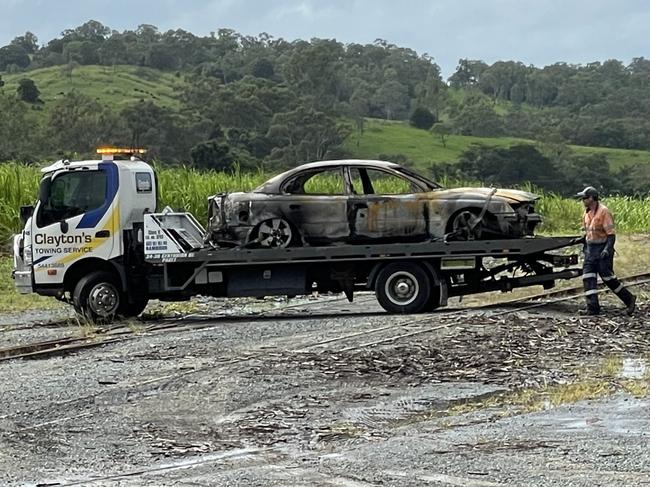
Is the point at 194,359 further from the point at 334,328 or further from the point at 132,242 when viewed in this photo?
the point at 132,242

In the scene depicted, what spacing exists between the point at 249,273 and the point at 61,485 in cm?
895

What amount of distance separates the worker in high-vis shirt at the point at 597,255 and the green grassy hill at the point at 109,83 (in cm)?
7497

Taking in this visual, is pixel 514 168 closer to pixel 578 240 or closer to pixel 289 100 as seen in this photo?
pixel 289 100

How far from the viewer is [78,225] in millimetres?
15797

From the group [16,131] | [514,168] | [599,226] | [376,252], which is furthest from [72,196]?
[16,131]

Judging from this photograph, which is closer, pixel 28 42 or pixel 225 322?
pixel 225 322

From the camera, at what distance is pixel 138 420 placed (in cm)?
893

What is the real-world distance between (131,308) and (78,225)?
5.09 ft

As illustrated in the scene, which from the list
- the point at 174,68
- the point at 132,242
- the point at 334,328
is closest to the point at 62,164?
the point at 132,242

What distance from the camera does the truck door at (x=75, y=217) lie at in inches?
622

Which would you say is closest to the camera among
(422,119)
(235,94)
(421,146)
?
(235,94)

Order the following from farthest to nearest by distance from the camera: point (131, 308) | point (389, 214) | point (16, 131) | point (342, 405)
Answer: point (16, 131), point (131, 308), point (389, 214), point (342, 405)

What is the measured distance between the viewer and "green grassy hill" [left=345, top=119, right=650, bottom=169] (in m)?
78.9

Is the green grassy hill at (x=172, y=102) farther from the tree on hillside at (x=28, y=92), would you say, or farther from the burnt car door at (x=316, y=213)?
the burnt car door at (x=316, y=213)
